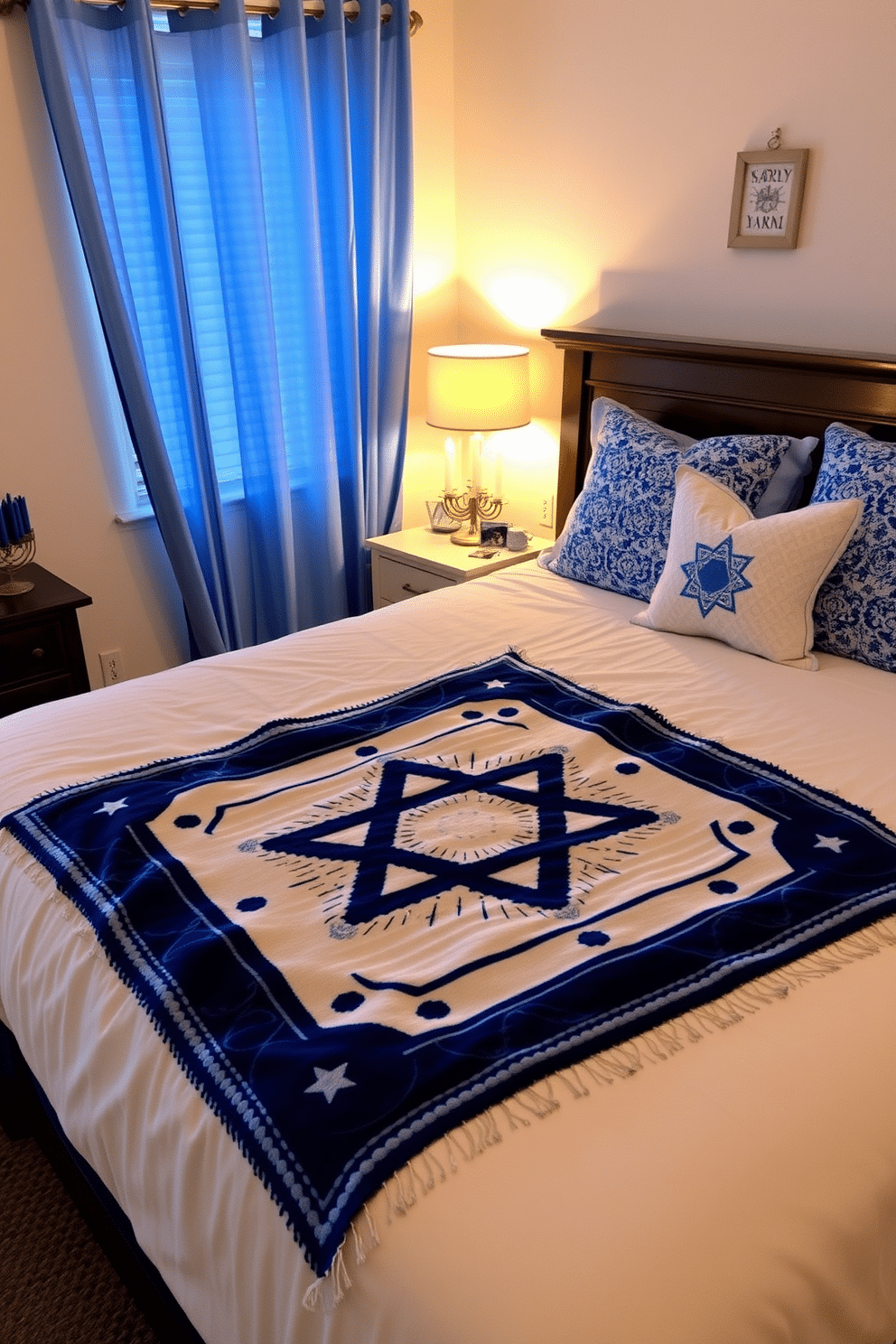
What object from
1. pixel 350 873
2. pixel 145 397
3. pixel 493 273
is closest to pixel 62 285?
pixel 145 397

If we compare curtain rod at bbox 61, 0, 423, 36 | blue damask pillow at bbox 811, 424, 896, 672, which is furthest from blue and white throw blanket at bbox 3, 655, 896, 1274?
curtain rod at bbox 61, 0, 423, 36

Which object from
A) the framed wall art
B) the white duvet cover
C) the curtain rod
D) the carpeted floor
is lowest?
the carpeted floor

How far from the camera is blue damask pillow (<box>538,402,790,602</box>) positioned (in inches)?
97.8

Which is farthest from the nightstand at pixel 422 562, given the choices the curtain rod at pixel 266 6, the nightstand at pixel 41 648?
the curtain rod at pixel 266 6

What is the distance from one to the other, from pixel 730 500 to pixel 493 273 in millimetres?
1574

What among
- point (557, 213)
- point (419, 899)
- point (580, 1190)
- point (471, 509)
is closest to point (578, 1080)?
point (580, 1190)

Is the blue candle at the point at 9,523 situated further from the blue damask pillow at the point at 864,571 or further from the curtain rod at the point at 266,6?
the blue damask pillow at the point at 864,571

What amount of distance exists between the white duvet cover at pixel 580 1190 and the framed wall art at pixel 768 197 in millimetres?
1673

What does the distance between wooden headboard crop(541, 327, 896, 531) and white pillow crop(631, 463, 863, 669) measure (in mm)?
355

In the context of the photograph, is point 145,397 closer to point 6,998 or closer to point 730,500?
point 730,500

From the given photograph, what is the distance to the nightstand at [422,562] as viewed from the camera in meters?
3.13

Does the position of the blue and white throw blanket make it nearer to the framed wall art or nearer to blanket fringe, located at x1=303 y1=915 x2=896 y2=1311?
blanket fringe, located at x1=303 y1=915 x2=896 y2=1311

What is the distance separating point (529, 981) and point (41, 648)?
6.00 ft

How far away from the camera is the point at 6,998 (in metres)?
1.56
